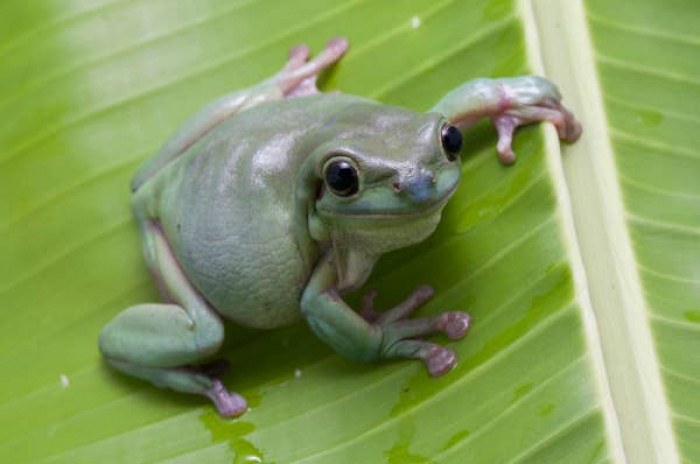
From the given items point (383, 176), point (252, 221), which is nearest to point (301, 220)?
point (252, 221)

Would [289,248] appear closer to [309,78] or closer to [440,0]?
[309,78]

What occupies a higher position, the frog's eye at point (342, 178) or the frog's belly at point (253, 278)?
the frog's eye at point (342, 178)

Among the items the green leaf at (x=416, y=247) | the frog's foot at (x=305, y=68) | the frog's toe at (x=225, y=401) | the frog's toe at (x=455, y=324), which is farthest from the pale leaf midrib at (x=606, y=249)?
the frog's toe at (x=225, y=401)

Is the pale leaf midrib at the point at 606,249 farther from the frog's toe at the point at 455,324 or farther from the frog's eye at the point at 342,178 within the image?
the frog's eye at the point at 342,178

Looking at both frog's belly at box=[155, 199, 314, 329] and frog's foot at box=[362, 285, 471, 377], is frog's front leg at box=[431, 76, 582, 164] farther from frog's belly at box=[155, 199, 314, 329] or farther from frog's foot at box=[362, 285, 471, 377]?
frog's belly at box=[155, 199, 314, 329]

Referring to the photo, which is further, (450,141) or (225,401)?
(225,401)

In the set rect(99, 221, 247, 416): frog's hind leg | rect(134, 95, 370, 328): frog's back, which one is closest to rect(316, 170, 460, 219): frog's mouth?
rect(134, 95, 370, 328): frog's back

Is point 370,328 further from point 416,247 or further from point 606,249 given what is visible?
point 606,249
